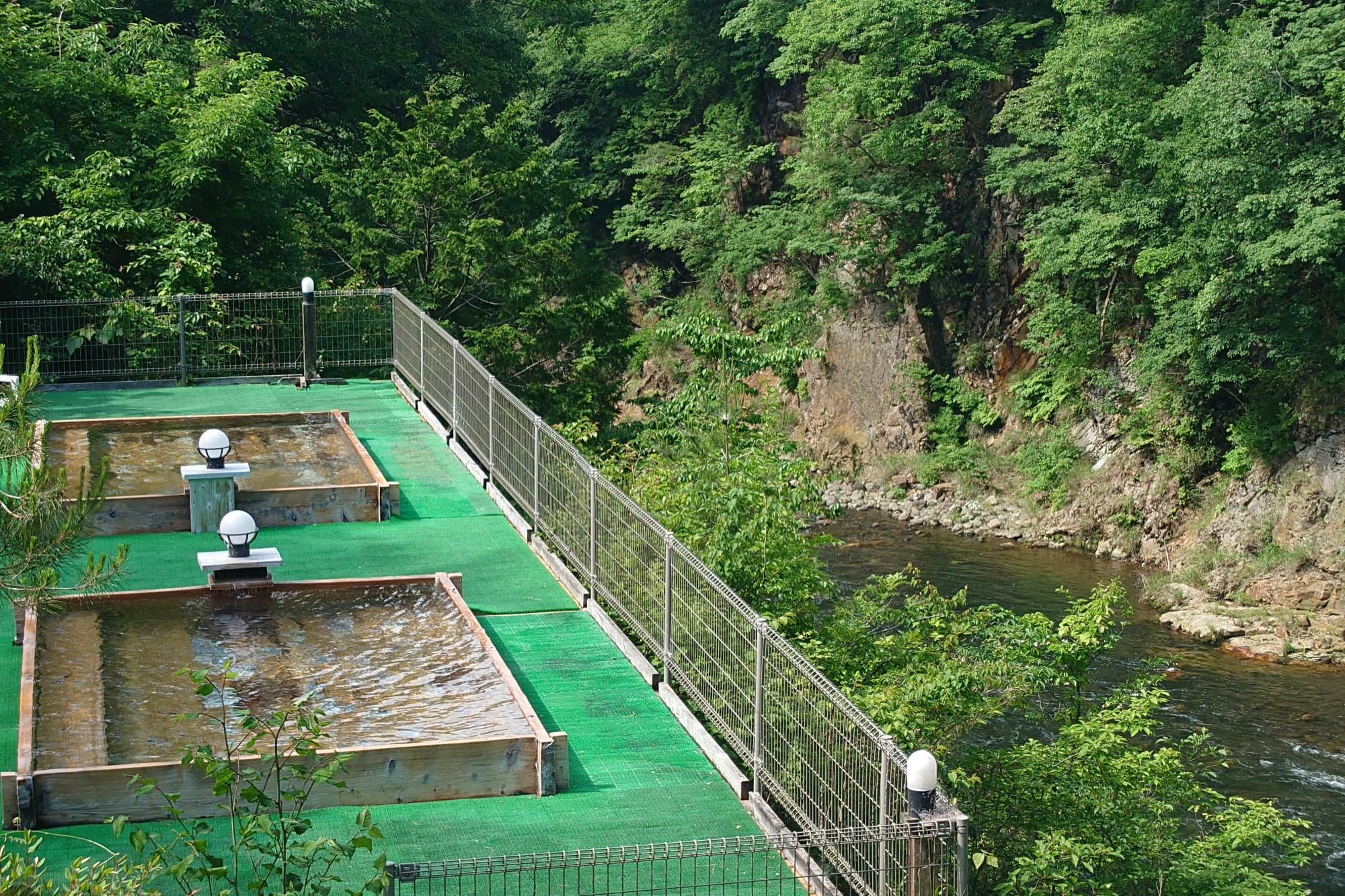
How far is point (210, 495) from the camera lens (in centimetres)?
1343

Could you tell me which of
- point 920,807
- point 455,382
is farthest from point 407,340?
point 920,807

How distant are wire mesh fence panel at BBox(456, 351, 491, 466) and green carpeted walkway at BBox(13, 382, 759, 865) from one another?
1.13 ft

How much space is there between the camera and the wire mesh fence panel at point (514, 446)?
44.4 feet

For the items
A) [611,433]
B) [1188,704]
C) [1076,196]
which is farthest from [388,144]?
[1188,704]

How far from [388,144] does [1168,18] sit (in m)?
16.1

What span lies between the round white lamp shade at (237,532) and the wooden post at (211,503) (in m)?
1.90

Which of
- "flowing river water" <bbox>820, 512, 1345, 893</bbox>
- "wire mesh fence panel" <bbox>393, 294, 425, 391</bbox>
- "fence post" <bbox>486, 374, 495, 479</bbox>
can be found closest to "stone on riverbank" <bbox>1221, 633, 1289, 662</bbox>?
"flowing river water" <bbox>820, 512, 1345, 893</bbox>

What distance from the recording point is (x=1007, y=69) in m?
36.1

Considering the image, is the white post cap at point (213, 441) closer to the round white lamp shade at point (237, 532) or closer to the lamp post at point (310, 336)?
the round white lamp shade at point (237, 532)

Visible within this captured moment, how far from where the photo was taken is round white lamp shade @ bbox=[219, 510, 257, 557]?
1147 cm

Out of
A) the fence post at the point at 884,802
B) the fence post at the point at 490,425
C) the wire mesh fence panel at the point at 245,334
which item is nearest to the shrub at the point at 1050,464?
the wire mesh fence panel at the point at 245,334

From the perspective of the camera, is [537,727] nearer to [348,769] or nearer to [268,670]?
[348,769]

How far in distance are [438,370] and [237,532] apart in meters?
5.84

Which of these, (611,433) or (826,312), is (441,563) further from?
(826,312)
